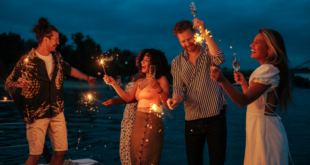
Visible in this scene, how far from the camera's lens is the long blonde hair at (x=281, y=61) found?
2342 mm

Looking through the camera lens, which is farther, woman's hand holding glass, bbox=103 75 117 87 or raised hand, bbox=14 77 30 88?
woman's hand holding glass, bbox=103 75 117 87

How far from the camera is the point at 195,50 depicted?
3244 millimetres

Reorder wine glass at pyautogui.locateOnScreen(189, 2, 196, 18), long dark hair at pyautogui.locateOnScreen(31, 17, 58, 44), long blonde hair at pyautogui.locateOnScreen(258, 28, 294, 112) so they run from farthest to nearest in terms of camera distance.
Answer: long dark hair at pyautogui.locateOnScreen(31, 17, 58, 44)
wine glass at pyautogui.locateOnScreen(189, 2, 196, 18)
long blonde hair at pyautogui.locateOnScreen(258, 28, 294, 112)

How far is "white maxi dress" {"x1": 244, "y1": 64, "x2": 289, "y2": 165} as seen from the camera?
7.27 feet

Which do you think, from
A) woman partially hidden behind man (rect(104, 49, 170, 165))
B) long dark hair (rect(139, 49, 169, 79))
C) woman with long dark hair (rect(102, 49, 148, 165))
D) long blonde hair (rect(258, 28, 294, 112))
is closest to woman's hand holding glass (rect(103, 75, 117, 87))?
woman partially hidden behind man (rect(104, 49, 170, 165))

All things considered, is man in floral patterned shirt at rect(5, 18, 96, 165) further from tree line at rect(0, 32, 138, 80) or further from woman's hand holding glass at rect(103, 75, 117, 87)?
tree line at rect(0, 32, 138, 80)

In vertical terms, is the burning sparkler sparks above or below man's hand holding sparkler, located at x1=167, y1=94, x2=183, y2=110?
above

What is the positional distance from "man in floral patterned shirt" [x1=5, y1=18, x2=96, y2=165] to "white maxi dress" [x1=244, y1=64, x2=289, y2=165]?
294 centimetres

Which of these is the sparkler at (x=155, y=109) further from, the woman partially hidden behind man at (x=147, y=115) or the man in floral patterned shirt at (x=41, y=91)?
the man in floral patterned shirt at (x=41, y=91)

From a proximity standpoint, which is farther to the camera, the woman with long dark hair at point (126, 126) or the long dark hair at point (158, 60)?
the woman with long dark hair at point (126, 126)

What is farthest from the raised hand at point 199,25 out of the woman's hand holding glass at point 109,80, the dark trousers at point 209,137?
the woman's hand holding glass at point 109,80

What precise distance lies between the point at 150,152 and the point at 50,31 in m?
2.41

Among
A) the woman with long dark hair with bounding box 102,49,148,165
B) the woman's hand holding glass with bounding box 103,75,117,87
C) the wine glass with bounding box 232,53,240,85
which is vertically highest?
the wine glass with bounding box 232,53,240,85

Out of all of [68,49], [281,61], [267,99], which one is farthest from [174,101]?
[68,49]
